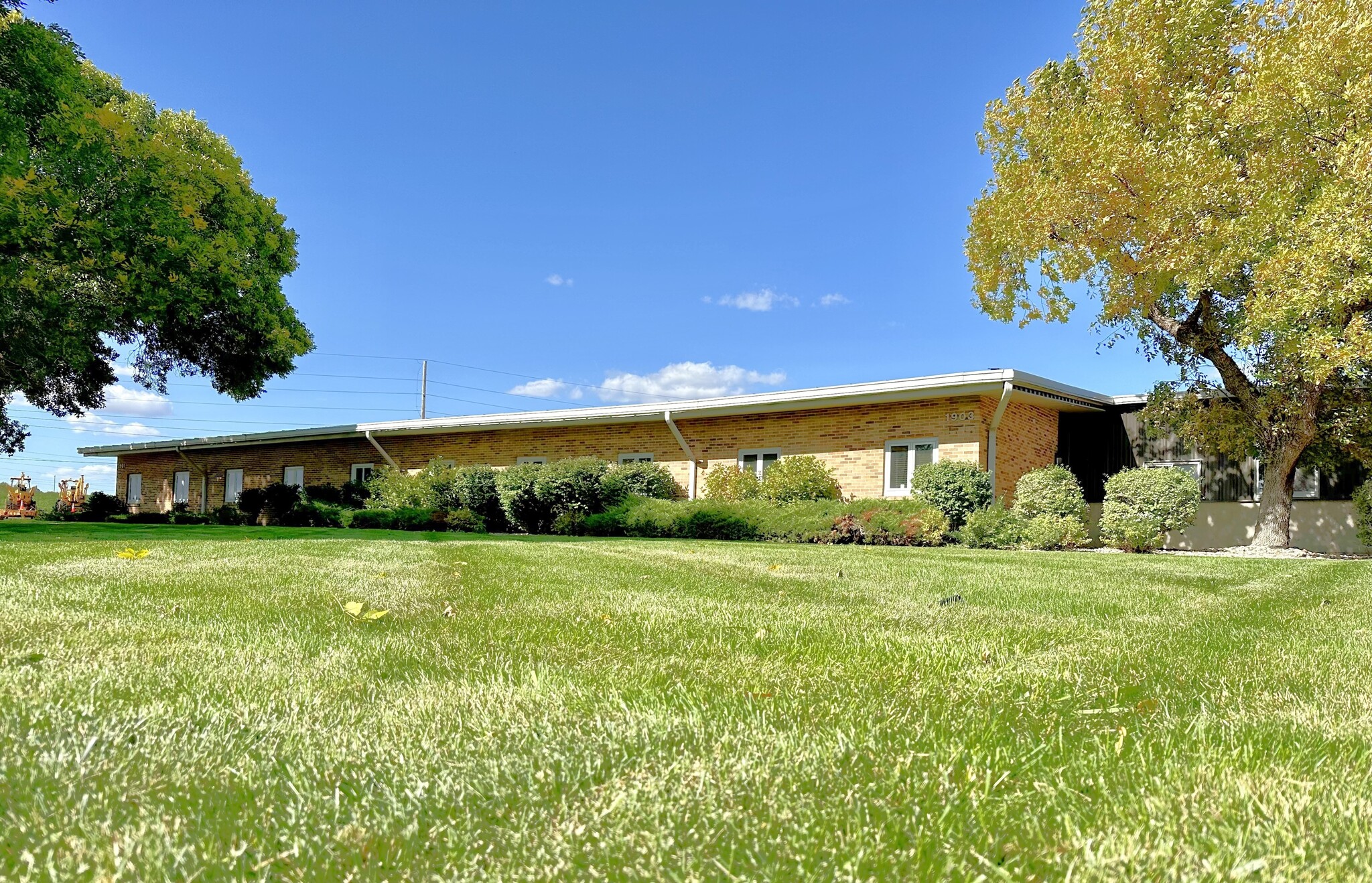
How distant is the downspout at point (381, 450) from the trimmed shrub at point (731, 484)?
10.5m

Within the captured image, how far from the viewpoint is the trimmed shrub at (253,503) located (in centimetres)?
2280

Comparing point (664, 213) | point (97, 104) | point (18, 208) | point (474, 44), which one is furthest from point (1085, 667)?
point (664, 213)

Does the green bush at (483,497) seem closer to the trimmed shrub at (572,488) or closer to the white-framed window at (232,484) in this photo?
the trimmed shrub at (572,488)

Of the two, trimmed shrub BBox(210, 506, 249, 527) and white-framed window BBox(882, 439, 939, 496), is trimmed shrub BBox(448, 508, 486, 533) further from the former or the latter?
white-framed window BBox(882, 439, 939, 496)

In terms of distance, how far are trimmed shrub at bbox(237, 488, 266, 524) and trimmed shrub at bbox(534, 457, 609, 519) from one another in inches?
393

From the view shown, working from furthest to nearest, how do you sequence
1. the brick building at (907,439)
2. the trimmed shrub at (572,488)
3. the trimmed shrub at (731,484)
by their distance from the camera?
the trimmed shrub at (572,488) → the trimmed shrub at (731,484) → the brick building at (907,439)

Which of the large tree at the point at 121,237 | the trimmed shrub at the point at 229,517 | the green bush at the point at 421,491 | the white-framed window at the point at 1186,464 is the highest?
the large tree at the point at 121,237

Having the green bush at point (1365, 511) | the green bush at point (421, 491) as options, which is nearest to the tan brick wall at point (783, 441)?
the green bush at point (421, 491)

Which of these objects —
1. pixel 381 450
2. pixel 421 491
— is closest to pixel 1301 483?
pixel 421 491

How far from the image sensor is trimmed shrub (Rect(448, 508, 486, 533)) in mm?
18172

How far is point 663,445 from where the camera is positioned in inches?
781

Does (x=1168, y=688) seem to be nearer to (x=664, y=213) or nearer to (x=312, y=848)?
(x=312, y=848)

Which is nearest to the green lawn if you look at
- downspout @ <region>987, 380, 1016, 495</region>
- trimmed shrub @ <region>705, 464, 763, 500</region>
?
downspout @ <region>987, 380, 1016, 495</region>

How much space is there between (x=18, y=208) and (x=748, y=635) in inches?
615
